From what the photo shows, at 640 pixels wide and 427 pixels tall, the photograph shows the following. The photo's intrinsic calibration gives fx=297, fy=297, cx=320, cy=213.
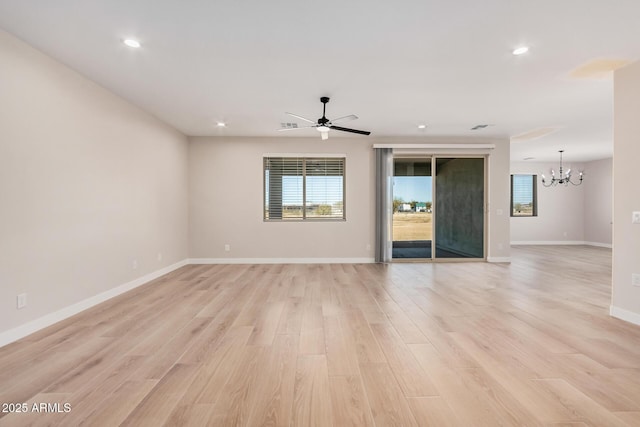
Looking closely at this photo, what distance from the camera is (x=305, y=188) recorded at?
661cm

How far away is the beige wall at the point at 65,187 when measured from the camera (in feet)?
8.70

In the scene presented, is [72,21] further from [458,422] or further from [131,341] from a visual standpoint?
[458,422]

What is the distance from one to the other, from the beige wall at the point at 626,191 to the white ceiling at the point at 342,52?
359 millimetres

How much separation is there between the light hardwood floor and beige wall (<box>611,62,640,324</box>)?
0.30 m

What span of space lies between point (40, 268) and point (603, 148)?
11.2 metres

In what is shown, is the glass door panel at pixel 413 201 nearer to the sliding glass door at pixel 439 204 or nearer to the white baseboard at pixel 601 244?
the sliding glass door at pixel 439 204

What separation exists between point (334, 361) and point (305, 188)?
4705mm

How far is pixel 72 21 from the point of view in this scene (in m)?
2.50

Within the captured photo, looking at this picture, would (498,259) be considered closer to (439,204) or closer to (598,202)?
(439,204)

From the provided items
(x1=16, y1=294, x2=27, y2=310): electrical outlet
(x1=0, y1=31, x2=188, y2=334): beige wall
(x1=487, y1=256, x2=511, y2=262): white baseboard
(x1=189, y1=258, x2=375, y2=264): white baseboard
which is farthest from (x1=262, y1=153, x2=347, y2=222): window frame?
(x1=16, y1=294, x2=27, y2=310): electrical outlet

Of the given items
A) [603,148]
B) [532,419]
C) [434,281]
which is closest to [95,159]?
[532,419]

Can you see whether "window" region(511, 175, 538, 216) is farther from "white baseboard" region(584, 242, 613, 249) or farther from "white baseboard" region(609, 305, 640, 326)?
Result: "white baseboard" region(609, 305, 640, 326)

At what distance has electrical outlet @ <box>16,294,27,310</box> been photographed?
267 centimetres

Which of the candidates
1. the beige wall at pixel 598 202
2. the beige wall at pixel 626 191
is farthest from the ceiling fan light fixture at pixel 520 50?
the beige wall at pixel 598 202
